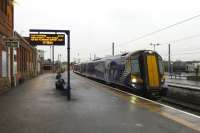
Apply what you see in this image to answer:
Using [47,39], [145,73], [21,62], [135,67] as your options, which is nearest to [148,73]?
[145,73]

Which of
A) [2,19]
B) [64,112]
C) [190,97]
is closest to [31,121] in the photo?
[64,112]

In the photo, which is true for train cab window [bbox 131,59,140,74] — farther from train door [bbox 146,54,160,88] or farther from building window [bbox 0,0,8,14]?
building window [bbox 0,0,8,14]

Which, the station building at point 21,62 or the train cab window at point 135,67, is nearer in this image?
the train cab window at point 135,67

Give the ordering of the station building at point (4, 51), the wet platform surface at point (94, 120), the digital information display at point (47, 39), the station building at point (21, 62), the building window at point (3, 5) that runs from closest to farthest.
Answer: the wet platform surface at point (94, 120) → the digital information display at point (47, 39) → the station building at point (4, 51) → the building window at point (3, 5) → the station building at point (21, 62)

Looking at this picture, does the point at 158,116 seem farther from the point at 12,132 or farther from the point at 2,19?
the point at 2,19

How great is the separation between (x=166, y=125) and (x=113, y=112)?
328cm

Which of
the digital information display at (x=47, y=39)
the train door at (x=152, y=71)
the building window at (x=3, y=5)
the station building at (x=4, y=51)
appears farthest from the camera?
the building window at (x=3, y=5)

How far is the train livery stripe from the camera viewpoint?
23.5 metres

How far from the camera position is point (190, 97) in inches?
835

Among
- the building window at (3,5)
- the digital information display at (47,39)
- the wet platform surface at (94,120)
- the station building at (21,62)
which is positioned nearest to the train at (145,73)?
the digital information display at (47,39)

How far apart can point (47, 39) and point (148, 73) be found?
22.3 ft

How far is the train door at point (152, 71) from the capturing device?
23.5 metres

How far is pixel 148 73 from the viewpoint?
926 inches

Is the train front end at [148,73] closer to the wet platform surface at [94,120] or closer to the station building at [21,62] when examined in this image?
the wet platform surface at [94,120]
